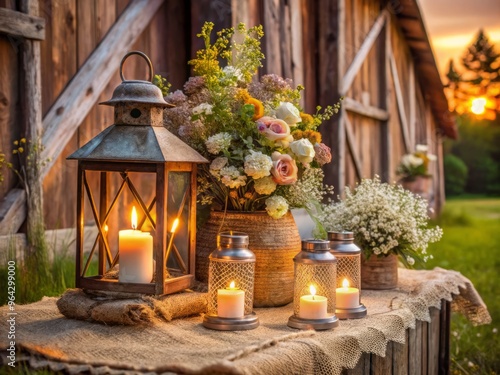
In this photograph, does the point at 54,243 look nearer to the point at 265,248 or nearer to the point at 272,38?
the point at 265,248

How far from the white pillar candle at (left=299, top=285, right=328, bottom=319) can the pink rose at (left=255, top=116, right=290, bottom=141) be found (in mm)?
596

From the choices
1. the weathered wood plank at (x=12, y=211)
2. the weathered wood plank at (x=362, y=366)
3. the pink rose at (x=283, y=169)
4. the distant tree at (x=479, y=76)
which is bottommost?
the weathered wood plank at (x=362, y=366)

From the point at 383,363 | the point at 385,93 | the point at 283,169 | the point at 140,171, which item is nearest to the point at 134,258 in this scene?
the point at 140,171

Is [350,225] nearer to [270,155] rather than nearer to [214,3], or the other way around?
[270,155]

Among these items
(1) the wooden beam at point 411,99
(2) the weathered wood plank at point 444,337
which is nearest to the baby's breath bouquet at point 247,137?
(2) the weathered wood plank at point 444,337

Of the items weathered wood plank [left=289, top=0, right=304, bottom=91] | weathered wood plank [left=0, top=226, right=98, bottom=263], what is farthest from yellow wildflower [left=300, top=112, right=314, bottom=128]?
weathered wood plank [left=289, top=0, right=304, bottom=91]

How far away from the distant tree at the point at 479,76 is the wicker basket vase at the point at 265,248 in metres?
20.0

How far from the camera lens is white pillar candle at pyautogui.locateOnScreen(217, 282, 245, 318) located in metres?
2.19

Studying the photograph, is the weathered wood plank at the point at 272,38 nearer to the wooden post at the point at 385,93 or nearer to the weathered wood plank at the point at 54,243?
the weathered wood plank at the point at 54,243

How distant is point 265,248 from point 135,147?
27.0 inches

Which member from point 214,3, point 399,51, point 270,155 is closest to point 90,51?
point 214,3

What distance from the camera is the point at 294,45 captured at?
17.0 feet

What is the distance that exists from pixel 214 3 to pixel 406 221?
1844 millimetres

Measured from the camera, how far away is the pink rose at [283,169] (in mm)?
2465
